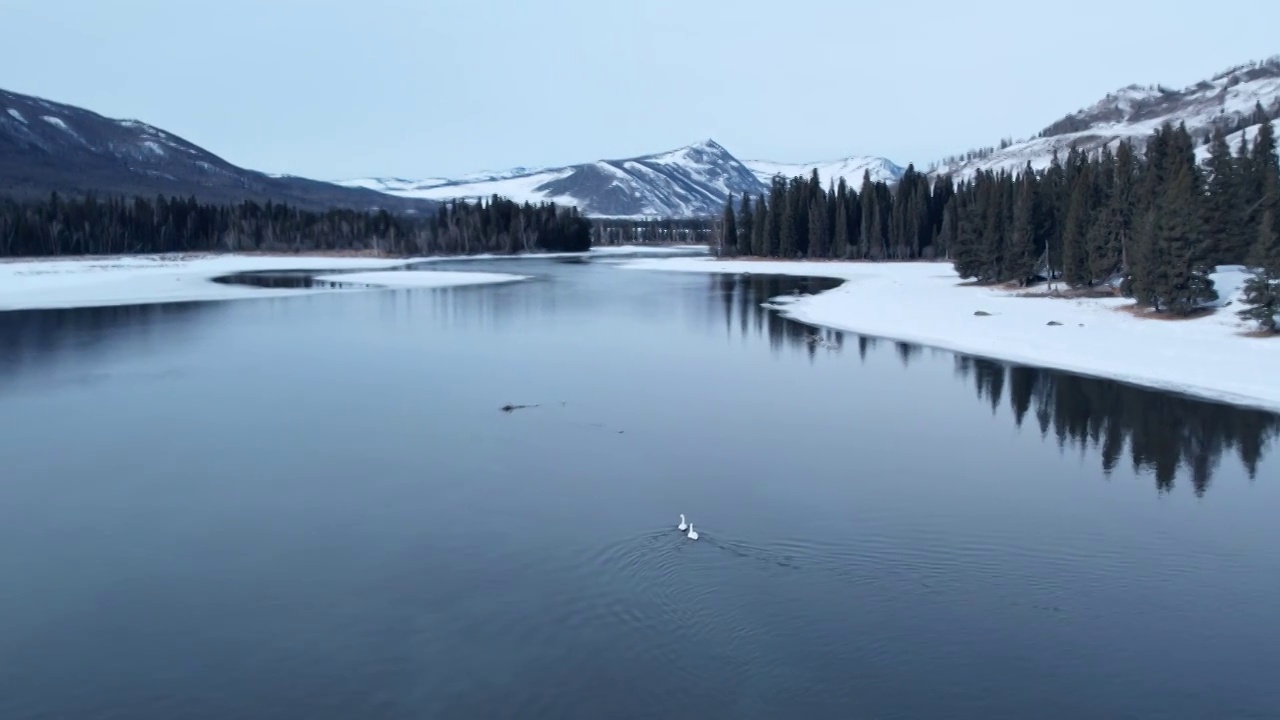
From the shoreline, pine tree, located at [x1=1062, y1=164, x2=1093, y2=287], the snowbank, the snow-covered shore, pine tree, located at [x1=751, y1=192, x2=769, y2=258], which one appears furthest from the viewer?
pine tree, located at [x1=751, y1=192, x2=769, y2=258]

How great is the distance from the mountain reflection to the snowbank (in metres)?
35.8

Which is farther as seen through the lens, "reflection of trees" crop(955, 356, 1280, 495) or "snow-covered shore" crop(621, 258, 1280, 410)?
"snow-covered shore" crop(621, 258, 1280, 410)

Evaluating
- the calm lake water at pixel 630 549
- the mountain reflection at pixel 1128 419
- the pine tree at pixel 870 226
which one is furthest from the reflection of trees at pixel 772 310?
the pine tree at pixel 870 226

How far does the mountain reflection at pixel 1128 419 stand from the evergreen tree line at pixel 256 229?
95590 millimetres

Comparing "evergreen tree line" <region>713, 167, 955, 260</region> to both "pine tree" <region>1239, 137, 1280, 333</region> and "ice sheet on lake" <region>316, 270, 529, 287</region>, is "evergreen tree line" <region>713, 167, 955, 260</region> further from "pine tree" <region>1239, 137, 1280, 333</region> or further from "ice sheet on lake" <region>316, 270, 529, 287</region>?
"pine tree" <region>1239, 137, 1280, 333</region>

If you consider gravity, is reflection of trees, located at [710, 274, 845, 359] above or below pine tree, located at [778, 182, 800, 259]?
below

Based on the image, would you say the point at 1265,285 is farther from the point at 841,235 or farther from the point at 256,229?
the point at 256,229

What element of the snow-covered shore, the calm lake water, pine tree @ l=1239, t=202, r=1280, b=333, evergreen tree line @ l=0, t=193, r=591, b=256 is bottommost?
the calm lake water

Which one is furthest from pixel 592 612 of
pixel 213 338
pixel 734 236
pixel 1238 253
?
pixel 734 236

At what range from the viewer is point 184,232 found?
120m

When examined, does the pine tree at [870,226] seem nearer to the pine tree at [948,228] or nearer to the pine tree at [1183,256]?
the pine tree at [948,228]

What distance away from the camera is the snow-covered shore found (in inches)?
1019

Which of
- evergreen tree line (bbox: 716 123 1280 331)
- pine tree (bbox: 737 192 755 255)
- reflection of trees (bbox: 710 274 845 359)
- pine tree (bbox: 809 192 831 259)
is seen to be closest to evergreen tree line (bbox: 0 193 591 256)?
pine tree (bbox: 737 192 755 255)

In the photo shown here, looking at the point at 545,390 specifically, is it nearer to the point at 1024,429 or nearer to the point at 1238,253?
the point at 1024,429
